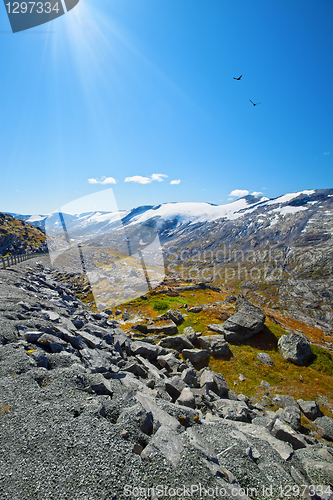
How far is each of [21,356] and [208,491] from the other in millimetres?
8375

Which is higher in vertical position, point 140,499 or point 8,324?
point 8,324

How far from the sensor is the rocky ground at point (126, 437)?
5094 millimetres

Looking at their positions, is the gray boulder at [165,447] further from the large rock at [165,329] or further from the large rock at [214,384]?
the large rock at [165,329]

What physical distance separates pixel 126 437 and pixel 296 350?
17.4 m

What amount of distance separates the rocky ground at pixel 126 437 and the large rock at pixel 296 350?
5310 millimetres

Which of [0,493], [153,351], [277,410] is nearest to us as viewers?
[0,493]

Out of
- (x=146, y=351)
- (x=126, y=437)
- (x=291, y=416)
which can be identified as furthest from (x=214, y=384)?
(x=126, y=437)

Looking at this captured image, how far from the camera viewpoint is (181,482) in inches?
209

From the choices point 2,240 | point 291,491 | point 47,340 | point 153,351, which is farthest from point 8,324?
point 2,240

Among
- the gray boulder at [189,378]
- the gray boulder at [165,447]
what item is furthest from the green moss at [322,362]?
the gray boulder at [165,447]

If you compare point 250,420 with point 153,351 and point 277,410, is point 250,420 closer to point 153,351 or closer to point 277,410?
point 277,410

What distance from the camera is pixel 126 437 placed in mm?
6301

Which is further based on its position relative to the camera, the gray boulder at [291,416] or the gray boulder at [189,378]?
the gray boulder at [189,378]

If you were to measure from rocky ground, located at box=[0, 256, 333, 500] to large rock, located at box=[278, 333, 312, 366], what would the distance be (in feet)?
17.4
